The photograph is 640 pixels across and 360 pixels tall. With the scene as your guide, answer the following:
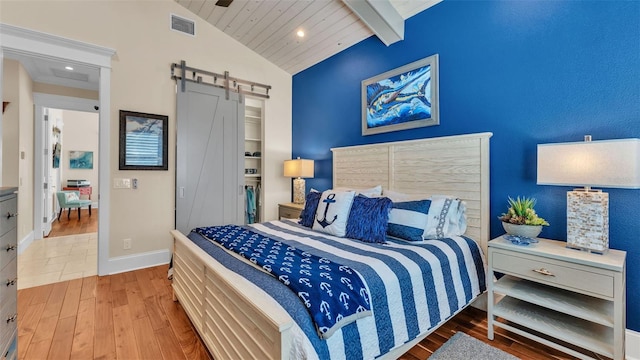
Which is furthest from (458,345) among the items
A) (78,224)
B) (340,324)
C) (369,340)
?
(78,224)

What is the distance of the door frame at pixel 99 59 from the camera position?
9.07 ft

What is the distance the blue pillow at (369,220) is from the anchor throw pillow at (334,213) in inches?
2.2

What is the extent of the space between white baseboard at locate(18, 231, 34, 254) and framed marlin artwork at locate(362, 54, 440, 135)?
4.99m

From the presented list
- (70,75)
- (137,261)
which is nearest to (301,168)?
(137,261)

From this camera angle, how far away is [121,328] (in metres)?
2.11

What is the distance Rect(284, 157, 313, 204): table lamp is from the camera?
160 inches

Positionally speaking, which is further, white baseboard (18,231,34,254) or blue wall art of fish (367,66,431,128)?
white baseboard (18,231,34,254)

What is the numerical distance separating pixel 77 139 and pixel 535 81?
10.8 m

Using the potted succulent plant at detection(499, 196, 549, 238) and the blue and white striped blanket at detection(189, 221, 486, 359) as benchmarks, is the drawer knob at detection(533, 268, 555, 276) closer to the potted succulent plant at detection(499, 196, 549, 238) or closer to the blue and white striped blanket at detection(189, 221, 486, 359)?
the potted succulent plant at detection(499, 196, 549, 238)

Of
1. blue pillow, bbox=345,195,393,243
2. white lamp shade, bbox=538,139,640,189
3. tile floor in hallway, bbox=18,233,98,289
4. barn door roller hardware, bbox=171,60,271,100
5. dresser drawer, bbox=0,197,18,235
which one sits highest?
barn door roller hardware, bbox=171,60,271,100

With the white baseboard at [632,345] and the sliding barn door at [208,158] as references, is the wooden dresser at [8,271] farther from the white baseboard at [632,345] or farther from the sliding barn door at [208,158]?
the white baseboard at [632,345]

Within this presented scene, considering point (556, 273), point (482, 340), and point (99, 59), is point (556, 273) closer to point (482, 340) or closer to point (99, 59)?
point (482, 340)

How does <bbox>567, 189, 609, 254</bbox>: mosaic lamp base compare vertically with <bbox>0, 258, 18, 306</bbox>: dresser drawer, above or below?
above

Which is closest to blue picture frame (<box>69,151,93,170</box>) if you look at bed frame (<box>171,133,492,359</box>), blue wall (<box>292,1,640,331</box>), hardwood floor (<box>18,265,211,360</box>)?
hardwood floor (<box>18,265,211,360</box>)
